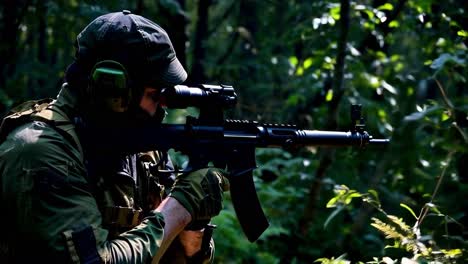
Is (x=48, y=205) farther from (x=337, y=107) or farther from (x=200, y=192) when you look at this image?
(x=337, y=107)

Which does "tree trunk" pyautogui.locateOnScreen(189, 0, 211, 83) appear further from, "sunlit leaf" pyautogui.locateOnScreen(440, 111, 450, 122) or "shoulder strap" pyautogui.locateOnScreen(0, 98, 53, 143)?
"shoulder strap" pyautogui.locateOnScreen(0, 98, 53, 143)

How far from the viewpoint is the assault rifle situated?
299cm

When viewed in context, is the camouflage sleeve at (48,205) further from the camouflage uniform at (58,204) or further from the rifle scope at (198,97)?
the rifle scope at (198,97)

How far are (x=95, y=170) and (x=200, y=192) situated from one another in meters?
0.55

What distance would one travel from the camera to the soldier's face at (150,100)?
9.52ft

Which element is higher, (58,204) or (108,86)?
(108,86)

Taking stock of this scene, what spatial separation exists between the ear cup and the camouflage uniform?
0.14 m

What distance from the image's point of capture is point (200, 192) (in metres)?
2.97

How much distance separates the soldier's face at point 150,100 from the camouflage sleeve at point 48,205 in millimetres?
454

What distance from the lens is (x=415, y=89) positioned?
648cm

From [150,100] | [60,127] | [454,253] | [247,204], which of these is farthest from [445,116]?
[60,127]

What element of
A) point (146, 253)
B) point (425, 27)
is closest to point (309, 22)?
point (425, 27)

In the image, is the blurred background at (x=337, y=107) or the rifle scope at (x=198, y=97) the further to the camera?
the blurred background at (x=337, y=107)

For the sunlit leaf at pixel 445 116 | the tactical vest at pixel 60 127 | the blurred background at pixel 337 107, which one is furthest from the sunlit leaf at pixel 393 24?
the tactical vest at pixel 60 127
